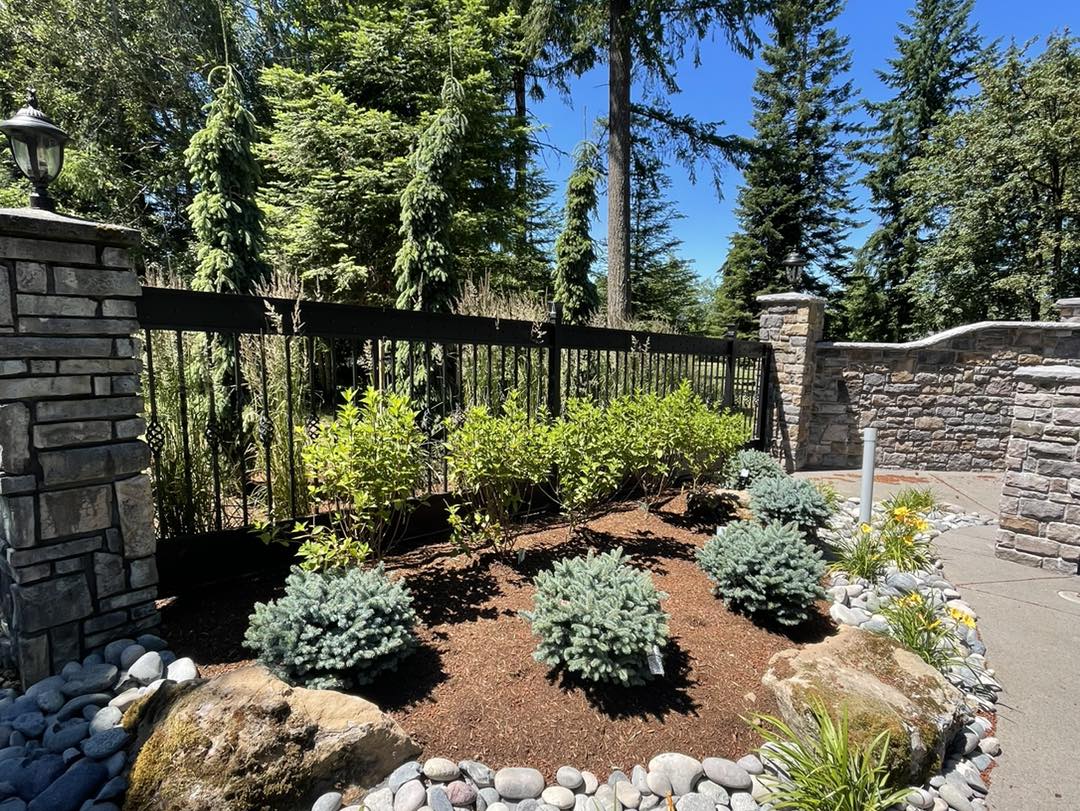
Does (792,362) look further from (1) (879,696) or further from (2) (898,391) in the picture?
(1) (879,696)

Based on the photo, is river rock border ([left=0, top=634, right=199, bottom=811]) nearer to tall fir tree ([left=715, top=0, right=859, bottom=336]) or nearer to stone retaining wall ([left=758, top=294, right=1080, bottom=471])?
stone retaining wall ([left=758, top=294, right=1080, bottom=471])

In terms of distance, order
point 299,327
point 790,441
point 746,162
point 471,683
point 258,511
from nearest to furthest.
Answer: point 471,683
point 299,327
point 258,511
point 790,441
point 746,162

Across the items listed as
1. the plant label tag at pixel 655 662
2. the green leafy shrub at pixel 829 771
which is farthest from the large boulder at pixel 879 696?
the plant label tag at pixel 655 662

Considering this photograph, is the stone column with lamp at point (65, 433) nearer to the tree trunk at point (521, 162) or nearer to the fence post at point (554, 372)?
the fence post at point (554, 372)

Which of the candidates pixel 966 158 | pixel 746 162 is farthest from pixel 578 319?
pixel 966 158

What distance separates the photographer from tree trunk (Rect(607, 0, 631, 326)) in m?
9.15

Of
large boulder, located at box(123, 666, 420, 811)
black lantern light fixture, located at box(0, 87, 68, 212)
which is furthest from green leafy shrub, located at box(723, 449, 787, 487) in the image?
black lantern light fixture, located at box(0, 87, 68, 212)

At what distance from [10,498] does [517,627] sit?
2110mm

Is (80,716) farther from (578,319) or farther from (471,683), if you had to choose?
(578,319)

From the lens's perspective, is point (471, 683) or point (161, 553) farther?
point (161, 553)

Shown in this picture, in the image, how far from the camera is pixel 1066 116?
10.5m

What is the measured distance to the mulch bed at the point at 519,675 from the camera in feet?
6.05

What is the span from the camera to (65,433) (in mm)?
2010

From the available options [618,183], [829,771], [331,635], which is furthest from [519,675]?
[618,183]
